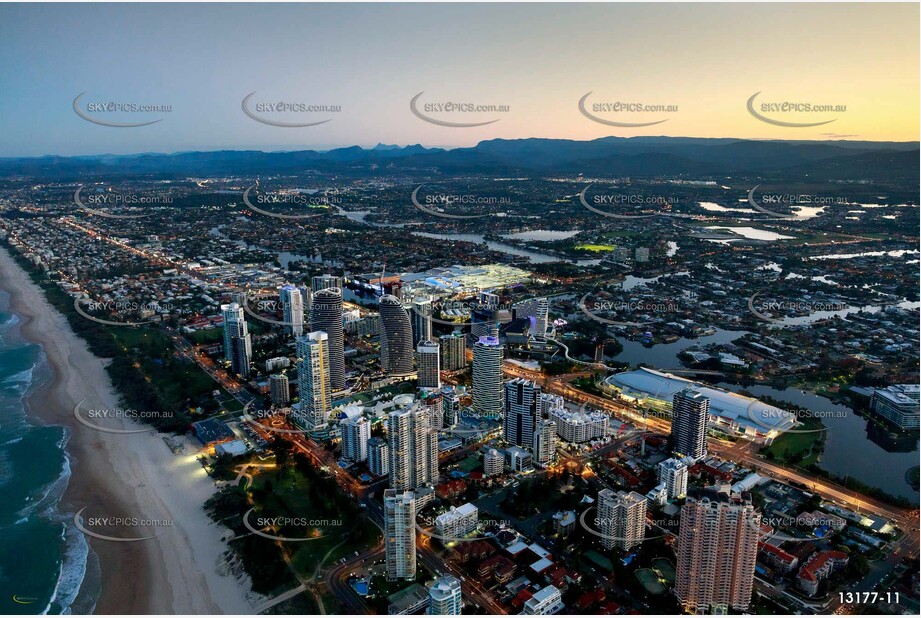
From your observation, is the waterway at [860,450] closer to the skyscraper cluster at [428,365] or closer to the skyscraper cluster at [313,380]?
the skyscraper cluster at [428,365]

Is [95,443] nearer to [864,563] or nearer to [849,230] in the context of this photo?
[864,563]

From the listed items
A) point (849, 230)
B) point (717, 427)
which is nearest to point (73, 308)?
point (717, 427)

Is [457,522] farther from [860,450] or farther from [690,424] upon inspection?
[860,450]

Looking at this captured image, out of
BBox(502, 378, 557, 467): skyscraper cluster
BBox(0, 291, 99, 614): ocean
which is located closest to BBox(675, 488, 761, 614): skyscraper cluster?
BBox(502, 378, 557, 467): skyscraper cluster

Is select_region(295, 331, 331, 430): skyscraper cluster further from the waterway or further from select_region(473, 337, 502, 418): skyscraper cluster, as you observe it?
the waterway

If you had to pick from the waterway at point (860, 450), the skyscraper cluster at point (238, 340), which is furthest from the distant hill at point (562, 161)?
the skyscraper cluster at point (238, 340)

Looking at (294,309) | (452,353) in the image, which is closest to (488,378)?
(452,353)
